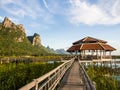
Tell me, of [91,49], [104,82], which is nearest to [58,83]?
[104,82]

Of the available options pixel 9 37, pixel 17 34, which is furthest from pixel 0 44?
pixel 17 34

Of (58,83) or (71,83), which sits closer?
(58,83)

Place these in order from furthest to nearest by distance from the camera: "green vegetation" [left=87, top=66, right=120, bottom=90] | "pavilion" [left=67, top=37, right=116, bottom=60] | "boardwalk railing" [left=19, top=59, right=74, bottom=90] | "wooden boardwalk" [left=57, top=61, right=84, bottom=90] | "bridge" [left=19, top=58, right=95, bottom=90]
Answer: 1. "pavilion" [left=67, top=37, right=116, bottom=60]
2. "green vegetation" [left=87, top=66, right=120, bottom=90]
3. "wooden boardwalk" [left=57, top=61, right=84, bottom=90]
4. "bridge" [left=19, top=58, right=95, bottom=90]
5. "boardwalk railing" [left=19, top=59, right=74, bottom=90]

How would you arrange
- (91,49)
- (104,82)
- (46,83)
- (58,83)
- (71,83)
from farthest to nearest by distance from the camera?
1. (91,49)
2. (104,82)
3. (71,83)
4. (58,83)
5. (46,83)

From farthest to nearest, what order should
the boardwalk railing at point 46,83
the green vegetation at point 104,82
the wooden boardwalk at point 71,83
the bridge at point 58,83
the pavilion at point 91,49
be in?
the pavilion at point 91,49 → the green vegetation at point 104,82 → the wooden boardwalk at point 71,83 → the bridge at point 58,83 → the boardwalk railing at point 46,83

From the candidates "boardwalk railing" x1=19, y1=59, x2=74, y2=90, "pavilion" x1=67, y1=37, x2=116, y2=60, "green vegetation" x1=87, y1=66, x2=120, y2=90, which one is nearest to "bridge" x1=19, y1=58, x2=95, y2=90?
"boardwalk railing" x1=19, y1=59, x2=74, y2=90

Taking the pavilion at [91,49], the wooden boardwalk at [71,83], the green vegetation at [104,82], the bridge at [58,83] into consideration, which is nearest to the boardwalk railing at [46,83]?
→ the bridge at [58,83]

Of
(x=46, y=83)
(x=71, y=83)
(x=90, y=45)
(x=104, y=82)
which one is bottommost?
(x=104, y=82)

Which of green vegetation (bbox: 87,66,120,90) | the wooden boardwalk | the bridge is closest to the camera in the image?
the bridge

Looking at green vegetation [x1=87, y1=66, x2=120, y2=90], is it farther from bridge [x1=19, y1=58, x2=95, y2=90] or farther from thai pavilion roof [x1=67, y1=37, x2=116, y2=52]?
thai pavilion roof [x1=67, y1=37, x2=116, y2=52]

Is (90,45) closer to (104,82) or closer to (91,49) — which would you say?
(91,49)

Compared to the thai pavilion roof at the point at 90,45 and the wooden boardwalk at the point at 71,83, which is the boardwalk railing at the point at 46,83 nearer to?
the wooden boardwalk at the point at 71,83

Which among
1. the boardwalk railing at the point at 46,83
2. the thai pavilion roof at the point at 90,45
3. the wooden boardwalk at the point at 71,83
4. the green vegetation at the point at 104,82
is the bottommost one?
the green vegetation at the point at 104,82

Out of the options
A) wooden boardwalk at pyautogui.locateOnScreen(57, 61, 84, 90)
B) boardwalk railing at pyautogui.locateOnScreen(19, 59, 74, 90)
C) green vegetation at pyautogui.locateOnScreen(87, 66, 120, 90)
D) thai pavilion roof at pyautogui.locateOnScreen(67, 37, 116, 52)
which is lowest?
green vegetation at pyautogui.locateOnScreen(87, 66, 120, 90)
